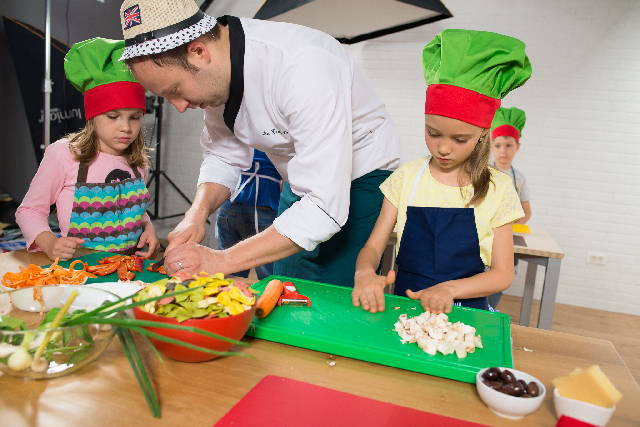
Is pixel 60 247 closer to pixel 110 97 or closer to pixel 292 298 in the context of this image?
pixel 110 97

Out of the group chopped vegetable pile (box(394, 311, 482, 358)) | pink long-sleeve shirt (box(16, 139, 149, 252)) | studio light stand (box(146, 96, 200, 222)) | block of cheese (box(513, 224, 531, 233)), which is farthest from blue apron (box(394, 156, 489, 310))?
studio light stand (box(146, 96, 200, 222))

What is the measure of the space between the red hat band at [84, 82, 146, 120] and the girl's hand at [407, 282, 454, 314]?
120cm

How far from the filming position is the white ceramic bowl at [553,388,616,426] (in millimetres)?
637

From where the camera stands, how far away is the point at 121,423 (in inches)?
24.3

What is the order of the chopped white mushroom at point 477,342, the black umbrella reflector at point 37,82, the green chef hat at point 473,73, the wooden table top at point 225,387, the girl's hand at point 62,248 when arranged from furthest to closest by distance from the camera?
the black umbrella reflector at point 37,82 → the girl's hand at point 62,248 → the green chef hat at point 473,73 → the chopped white mushroom at point 477,342 → the wooden table top at point 225,387

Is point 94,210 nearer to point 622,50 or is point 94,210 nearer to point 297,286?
point 297,286

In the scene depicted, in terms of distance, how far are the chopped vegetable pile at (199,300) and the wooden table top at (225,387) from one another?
101 millimetres

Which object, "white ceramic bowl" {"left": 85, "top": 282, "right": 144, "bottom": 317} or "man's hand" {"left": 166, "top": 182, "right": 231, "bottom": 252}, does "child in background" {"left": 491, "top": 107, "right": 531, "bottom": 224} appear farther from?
"white ceramic bowl" {"left": 85, "top": 282, "right": 144, "bottom": 317}

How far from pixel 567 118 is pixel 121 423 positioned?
4.45m

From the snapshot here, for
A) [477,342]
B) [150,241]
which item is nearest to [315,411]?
[477,342]

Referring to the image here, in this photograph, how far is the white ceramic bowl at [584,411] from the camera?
637mm

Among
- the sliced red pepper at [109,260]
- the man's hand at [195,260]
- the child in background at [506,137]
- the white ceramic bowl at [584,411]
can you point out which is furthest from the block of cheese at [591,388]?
the child in background at [506,137]

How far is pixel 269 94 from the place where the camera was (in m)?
1.19

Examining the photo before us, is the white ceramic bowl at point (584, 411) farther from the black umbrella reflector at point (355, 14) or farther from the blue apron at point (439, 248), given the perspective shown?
the black umbrella reflector at point (355, 14)
